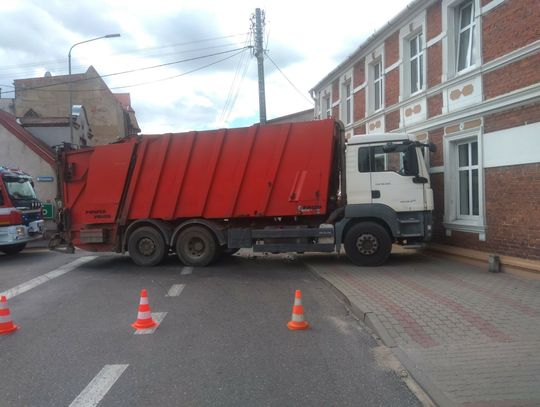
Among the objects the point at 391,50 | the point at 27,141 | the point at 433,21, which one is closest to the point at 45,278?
the point at 433,21

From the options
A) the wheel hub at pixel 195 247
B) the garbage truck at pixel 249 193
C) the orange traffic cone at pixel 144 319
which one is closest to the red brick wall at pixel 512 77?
the garbage truck at pixel 249 193

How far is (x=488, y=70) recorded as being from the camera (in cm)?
995

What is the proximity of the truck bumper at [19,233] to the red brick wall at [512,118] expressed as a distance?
12.3 metres

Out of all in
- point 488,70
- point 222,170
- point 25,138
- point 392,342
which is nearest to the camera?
point 392,342

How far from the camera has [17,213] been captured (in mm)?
13531

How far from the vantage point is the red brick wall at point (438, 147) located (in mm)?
11734

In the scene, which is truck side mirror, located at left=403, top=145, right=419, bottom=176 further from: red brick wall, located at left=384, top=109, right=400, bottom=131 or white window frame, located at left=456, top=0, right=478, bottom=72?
red brick wall, located at left=384, top=109, right=400, bottom=131

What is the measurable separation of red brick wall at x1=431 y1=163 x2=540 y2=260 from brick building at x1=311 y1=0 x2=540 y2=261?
2 centimetres

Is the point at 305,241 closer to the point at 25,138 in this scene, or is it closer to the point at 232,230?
the point at 232,230

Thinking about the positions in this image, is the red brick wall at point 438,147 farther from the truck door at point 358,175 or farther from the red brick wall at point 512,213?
the truck door at point 358,175

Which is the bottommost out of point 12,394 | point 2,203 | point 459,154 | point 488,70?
point 12,394

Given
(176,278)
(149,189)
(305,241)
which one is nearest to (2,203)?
(149,189)

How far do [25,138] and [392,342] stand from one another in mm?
21369

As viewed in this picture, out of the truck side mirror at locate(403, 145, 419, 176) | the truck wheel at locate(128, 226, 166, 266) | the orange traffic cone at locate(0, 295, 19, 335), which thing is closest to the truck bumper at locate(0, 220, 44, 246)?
the truck wheel at locate(128, 226, 166, 266)
